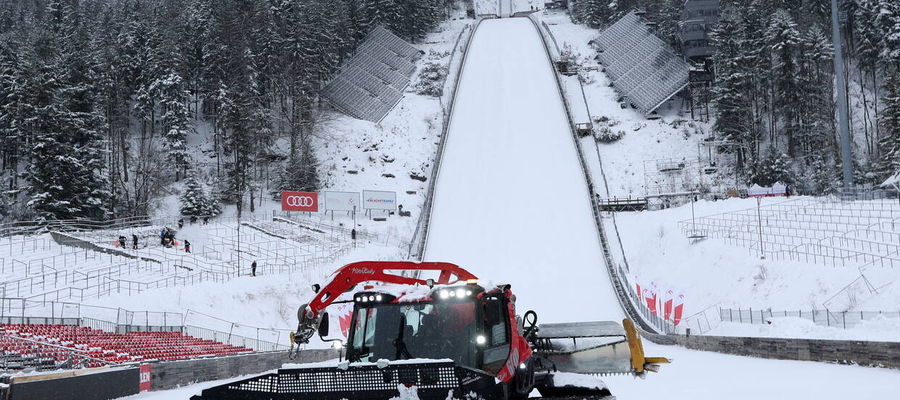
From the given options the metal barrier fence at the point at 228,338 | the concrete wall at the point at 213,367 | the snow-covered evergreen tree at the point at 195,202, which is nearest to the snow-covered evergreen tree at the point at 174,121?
the snow-covered evergreen tree at the point at 195,202

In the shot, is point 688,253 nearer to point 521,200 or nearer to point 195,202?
point 521,200

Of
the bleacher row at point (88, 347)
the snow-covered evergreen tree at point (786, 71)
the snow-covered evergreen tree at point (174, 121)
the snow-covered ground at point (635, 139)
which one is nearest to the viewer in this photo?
the bleacher row at point (88, 347)

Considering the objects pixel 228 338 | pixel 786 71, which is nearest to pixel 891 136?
pixel 786 71

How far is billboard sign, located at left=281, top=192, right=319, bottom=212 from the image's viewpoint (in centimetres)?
5241

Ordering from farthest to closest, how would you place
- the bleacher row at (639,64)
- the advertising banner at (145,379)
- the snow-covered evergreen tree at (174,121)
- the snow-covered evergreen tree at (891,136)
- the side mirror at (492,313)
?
the bleacher row at (639,64) → the snow-covered evergreen tree at (174,121) → the snow-covered evergreen tree at (891,136) → the advertising banner at (145,379) → the side mirror at (492,313)

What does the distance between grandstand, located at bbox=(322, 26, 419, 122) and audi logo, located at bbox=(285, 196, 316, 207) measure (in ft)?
65.3

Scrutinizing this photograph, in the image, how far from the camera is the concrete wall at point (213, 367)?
18547 mm

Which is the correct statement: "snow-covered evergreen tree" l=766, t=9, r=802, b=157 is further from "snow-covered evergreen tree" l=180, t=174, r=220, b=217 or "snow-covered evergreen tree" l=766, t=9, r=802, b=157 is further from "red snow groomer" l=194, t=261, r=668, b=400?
"red snow groomer" l=194, t=261, r=668, b=400

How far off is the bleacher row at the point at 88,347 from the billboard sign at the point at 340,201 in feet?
89.3

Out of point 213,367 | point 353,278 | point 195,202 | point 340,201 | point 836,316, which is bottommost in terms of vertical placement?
point 213,367

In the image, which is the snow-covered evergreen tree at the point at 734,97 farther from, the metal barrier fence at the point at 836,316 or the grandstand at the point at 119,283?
the metal barrier fence at the point at 836,316

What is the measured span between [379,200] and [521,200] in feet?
37.4

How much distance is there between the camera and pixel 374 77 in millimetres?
81688

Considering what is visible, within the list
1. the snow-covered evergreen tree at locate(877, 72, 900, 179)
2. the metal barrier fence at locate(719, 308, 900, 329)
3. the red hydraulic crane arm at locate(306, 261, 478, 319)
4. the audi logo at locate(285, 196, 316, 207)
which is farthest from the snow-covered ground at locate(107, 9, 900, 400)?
the snow-covered evergreen tree at locate(877, 72, 900, 179)
